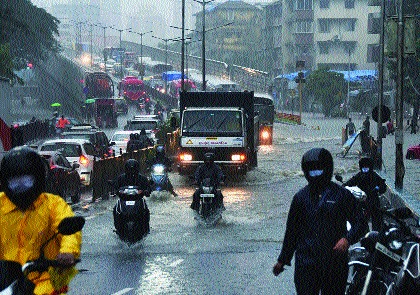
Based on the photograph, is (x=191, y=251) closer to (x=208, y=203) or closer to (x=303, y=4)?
(x=208, y=203)

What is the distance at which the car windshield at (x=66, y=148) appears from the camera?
29.1 meters

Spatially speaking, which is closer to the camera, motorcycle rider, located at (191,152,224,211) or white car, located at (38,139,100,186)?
motorcycle rider, located at (191,152,224,211)

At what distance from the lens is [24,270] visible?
5641mm

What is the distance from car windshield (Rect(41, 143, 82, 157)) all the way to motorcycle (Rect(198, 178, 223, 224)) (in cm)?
929

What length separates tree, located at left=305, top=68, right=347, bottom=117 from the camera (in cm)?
10638

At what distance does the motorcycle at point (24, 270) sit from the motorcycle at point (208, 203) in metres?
14.3

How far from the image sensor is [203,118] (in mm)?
31594

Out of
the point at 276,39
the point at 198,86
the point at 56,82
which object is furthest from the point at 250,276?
the point at 276,39

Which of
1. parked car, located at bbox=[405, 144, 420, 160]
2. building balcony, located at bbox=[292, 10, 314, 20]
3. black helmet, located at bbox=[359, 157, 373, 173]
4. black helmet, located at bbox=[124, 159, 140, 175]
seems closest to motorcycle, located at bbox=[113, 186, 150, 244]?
black helmet, located at bbox=[124, 159, 140, 175]

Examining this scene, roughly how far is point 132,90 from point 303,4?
45428mm

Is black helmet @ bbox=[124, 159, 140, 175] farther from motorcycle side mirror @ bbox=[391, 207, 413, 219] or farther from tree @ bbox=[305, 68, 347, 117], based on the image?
tree @ bbox=[305, 68, 347, 117]

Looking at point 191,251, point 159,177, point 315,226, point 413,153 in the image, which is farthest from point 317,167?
point 413,153

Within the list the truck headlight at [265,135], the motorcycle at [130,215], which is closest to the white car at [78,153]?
the motorcycle at [130,215]

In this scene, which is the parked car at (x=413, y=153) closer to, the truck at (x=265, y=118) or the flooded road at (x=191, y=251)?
the truck at (x=265, y=118)
